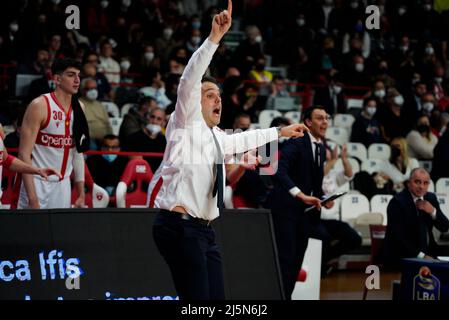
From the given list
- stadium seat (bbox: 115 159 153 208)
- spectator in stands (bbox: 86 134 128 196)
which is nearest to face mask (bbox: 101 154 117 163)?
spectator in stands (bbox: 86 134 128 196)

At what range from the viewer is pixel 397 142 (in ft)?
46.5

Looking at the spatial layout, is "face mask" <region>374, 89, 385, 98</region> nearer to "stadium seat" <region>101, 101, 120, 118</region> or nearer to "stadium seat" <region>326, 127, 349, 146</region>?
"stadium seat" <region>326, 127, 349, 146</region>

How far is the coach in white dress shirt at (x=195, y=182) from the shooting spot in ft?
17.2

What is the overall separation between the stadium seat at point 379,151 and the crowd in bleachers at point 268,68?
2 centimetres

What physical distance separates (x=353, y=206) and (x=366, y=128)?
265cm

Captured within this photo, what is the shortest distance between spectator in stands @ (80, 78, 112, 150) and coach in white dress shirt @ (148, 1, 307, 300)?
6575 mm

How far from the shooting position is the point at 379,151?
1454cm

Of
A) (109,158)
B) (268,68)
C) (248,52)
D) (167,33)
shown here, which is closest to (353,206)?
(109,158)

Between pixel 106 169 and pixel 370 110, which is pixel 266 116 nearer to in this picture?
pixel 370 110

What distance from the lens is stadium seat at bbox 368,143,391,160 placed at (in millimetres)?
14477
